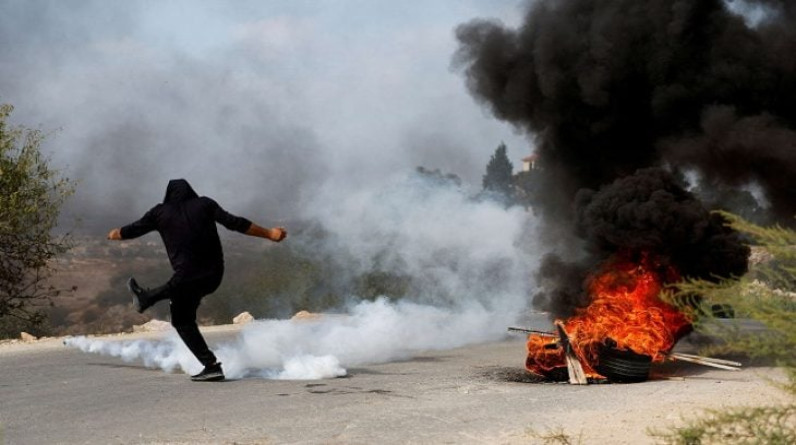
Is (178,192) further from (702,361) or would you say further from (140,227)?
(702,361)

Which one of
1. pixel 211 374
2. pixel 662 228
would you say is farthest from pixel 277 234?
pixel 662 228

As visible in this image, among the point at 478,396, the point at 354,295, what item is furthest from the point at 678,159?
the point at 354,295

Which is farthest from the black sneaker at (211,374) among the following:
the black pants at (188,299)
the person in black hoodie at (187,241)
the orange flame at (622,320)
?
the orange flame at (622,320)

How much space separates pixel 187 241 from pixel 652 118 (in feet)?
28.3

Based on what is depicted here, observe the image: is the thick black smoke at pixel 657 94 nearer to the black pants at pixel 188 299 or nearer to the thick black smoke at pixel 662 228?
the thick black smoke at pixel 662 228

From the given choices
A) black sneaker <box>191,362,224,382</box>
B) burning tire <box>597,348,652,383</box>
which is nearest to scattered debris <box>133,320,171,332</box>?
black sneaker <box>191,362,224,382</box>

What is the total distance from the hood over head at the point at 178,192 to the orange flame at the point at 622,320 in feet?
16.8

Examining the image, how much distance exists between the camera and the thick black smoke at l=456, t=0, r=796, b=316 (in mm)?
12000

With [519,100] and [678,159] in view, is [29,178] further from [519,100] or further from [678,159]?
[678,159]

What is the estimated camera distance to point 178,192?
416 inches

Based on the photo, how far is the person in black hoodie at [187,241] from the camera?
1034 centimetres

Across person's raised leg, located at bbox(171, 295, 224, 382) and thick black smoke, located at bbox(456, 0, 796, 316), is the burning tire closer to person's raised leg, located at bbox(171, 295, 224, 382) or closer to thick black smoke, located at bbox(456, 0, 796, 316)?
thick black smoke, located at bbox(456, 0, 796, 316)

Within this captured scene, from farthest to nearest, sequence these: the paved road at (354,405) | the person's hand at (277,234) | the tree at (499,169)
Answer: the tree at (499,169), the person's hand at (277,234), the paved road at (354,405)

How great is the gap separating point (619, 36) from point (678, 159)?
8.09 ft
